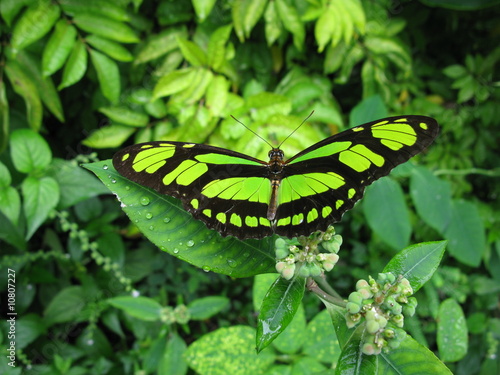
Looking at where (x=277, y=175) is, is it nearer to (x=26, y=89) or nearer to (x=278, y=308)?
(x=278, y=308)

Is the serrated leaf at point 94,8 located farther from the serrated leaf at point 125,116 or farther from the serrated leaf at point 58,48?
the serrated leaf at point 125,116

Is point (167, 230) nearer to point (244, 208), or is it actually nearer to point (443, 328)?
point (244, 208)

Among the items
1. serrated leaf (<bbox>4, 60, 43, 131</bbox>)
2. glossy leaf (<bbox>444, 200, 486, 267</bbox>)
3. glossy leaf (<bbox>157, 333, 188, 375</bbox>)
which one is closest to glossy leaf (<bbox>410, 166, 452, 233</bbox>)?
glossy leaf (<bbox>444, 200, 486, 267</bbox>)

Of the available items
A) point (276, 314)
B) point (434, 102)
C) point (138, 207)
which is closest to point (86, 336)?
point (138, 207)

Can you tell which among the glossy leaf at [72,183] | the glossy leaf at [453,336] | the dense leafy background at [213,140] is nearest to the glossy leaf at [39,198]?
the dense leafy background at [213,140]

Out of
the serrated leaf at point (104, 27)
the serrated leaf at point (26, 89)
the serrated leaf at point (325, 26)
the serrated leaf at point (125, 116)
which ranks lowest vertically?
the serrated leaf at point (125, 116)

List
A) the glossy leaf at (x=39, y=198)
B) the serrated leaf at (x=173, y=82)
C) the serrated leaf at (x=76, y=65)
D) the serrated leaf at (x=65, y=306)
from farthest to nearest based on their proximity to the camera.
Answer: the serrated leaf at (x=65, y=306) → the serrated leaf at (x=173, y=82) → the serrated leaf at (x=76, y=65) → the glossy leaf at (x=39, y=198)

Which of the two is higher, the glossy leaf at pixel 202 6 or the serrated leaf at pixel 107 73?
the glossy leaf at pixel 202 6

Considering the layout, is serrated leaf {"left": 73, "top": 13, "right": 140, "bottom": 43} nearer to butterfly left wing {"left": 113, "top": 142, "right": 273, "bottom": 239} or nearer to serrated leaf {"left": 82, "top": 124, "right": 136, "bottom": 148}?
serrated leaf {"left": 82, "top": 124, "right": 136, "bottom": 148}
